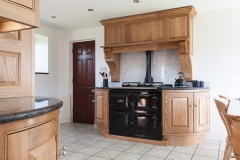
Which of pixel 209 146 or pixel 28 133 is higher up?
pixel 28 133

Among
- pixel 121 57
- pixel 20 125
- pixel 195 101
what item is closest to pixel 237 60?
pixel 195 101

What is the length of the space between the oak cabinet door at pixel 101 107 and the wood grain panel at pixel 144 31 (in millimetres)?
1137

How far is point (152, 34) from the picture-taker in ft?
12.5

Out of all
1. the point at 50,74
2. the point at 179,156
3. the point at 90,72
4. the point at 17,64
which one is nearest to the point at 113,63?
the point at 90,72

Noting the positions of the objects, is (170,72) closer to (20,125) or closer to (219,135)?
(219,135)

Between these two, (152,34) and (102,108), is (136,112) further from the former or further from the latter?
(152,34)

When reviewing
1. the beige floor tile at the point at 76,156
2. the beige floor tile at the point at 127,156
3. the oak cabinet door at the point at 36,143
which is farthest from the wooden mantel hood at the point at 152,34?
the oak cabinet door at the point at 36,143

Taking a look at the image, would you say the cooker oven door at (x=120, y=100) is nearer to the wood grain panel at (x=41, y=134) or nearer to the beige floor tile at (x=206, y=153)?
the beige floor tile at (x=206, y=153)

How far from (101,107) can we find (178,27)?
199 centimetres

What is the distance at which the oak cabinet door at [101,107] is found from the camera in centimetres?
382

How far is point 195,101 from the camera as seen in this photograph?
3.29m

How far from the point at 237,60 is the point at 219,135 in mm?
1326

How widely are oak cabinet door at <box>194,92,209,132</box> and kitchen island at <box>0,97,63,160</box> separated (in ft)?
8.67

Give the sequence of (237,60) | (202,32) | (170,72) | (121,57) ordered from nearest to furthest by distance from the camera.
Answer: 1. (237,60)
2. (202,32)
3. (170,72)
4. (121,57)
